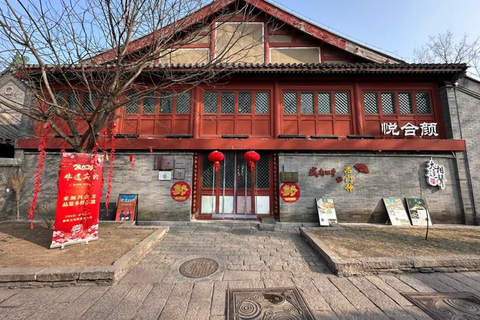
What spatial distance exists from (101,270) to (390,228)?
831 centimetres

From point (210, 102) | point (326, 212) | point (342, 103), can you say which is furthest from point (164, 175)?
point (342, 103)

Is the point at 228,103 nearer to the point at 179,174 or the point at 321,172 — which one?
the point at 179,174

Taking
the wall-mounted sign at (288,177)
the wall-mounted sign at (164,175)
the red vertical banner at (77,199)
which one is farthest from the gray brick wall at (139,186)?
the wall-mounted sign at (288,177)

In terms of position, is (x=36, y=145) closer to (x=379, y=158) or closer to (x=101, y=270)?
(x=101, y=270)

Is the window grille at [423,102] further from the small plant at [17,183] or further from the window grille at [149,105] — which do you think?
the small plant at [17,183]

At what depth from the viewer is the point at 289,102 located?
28.5ft

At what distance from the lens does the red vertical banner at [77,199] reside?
185 inches

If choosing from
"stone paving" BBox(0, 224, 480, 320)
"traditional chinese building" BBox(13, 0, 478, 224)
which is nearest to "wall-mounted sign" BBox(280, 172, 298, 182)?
"traditional chinese building" BBox(13, 0, 478, 224)

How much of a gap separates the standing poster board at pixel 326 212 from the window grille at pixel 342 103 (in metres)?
3.86

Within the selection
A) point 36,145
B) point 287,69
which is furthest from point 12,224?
point 287,69

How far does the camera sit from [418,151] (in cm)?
796

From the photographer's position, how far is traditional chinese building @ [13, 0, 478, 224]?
25.7 ft

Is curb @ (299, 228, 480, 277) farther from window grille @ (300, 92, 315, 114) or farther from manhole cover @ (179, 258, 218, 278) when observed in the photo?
window grille @ (300, 92, 315, 114)

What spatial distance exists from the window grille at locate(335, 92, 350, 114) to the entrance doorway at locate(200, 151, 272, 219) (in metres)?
3.70
